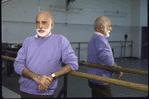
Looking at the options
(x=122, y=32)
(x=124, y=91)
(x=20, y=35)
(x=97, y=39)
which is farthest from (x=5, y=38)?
(x=122, y=32)

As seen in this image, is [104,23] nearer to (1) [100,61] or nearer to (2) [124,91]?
(1) [100,61]

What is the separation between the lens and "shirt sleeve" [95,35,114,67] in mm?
812

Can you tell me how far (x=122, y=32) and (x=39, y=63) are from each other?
4.82 meters

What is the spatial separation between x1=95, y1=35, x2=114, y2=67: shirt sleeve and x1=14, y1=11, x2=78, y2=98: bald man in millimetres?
216

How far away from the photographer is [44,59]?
68cm

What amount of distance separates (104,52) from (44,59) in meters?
0.36

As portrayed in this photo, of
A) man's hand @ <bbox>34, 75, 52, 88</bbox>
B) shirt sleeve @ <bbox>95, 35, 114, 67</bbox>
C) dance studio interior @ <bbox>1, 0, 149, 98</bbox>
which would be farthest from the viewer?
dance studio interior @ <bbox>1, 0, 149, 98</bbox>

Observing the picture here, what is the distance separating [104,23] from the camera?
896 mm

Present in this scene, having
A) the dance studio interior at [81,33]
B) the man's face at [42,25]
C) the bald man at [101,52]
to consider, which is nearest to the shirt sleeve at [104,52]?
the bald man at [101,52]

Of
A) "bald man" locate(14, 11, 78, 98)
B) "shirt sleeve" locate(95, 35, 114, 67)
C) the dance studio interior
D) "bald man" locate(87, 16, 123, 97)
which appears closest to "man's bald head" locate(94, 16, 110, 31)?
"bald man" locate(87, 16, 123, 97)

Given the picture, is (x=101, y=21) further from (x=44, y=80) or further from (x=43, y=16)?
(x=44, y=80)

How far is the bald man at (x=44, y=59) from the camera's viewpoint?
68cm

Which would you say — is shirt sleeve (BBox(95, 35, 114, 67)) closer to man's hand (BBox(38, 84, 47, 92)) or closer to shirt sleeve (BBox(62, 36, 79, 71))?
shirt sleeve (BBox(62, 36, 79, 71))

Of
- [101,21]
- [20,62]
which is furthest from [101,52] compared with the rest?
[20,62]
